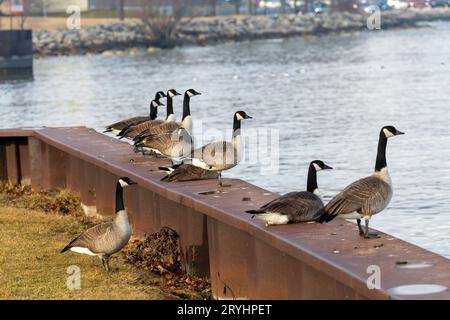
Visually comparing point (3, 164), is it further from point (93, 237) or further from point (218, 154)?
point (93, 237)

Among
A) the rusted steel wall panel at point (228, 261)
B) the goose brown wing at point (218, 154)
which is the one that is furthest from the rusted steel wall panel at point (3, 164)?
the rusted steel wall panel at point (228, 261)

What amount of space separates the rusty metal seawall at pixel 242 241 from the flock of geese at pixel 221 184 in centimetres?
17

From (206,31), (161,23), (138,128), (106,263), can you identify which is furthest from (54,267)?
(206,31)

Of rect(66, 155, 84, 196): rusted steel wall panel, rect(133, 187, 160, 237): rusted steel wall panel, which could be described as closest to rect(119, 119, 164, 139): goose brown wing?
rect(66, 155, 84, 196): rusted steel wall panel

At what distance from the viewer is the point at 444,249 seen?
602 inches

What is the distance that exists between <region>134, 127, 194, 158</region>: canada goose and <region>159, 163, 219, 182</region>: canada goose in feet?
1.62

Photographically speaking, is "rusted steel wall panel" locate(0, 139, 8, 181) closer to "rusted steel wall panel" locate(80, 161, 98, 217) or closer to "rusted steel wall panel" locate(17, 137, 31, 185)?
"rusted steel wall panel" locate(17, 137, 31, 185)

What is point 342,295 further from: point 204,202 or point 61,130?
point 61,130

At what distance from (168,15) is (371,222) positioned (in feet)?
253

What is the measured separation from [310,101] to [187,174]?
29.7 m

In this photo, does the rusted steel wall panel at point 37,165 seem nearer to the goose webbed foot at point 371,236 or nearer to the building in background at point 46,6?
the goose webbed foot at point 371,236

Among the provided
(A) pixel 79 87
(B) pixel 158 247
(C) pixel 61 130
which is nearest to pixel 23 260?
(B) pixel 158 247

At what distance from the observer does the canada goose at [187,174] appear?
44.4 ft

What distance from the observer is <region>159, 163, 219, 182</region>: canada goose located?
13.5m
